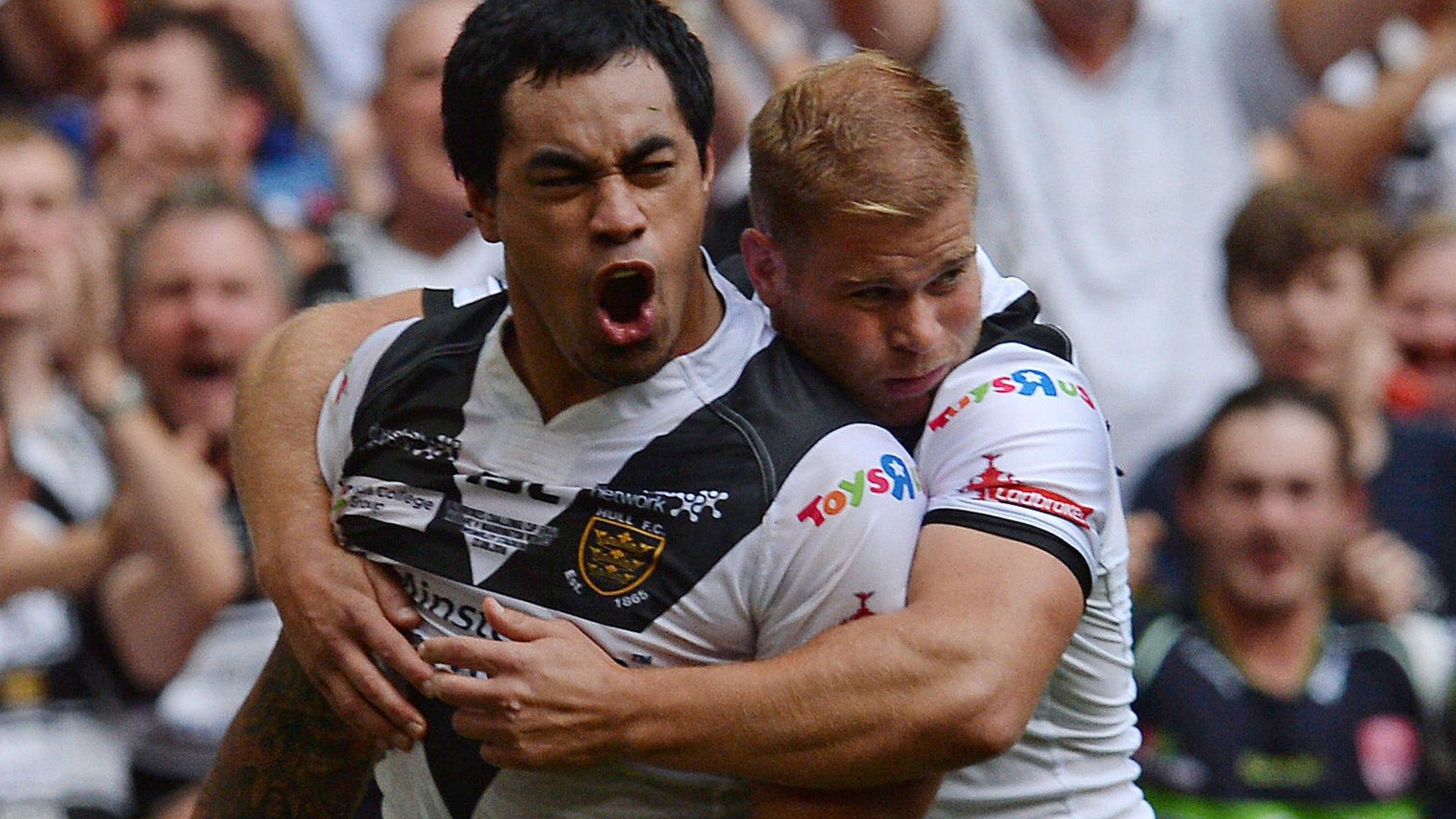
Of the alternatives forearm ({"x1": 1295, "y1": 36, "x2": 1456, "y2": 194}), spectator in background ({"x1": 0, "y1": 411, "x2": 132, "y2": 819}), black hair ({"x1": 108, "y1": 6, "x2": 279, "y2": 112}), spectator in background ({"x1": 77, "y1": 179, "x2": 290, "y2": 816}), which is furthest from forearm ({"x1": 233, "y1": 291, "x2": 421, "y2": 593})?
forearm ({"x1": 1295, "y1": 36, "x2": 1456, "y2": 194})

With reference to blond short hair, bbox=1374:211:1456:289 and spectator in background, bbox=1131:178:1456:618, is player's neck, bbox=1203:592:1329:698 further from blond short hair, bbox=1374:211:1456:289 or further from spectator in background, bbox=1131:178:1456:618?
blond short hair, bbox=1374:211:1456:289

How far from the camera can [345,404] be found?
3012mm

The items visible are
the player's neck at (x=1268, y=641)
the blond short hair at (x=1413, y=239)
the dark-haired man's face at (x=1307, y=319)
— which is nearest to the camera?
the player's neck at (x=1268, y=641)

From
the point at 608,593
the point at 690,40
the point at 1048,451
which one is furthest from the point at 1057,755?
the point at 690,40

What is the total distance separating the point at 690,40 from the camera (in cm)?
271

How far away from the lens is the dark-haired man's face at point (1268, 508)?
5238 mm

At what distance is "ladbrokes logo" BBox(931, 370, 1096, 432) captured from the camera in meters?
2.70

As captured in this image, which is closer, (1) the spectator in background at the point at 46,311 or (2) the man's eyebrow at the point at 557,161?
(2) the man's eyebrow at the point at 557,161

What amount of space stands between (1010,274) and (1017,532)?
9.74ft

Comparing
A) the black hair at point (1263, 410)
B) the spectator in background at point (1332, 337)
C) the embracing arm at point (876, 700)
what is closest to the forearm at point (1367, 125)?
the spectator in background at point (1332, 337)

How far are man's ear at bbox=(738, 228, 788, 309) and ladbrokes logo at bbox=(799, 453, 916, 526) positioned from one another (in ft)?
1.01

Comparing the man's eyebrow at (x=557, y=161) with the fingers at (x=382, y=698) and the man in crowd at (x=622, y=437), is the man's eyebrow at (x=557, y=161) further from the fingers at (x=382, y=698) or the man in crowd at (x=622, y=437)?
the fingers at (x=382, y=698)

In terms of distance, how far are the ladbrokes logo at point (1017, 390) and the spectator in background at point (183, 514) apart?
270cm

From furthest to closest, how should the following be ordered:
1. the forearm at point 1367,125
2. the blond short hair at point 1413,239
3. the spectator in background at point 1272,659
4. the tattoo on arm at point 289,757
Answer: the forearm at point 1367,125 < the blond short hair at point 1413,239 < the spectator in background at point 1272,659 < the tattoo on arm at point 289,757
